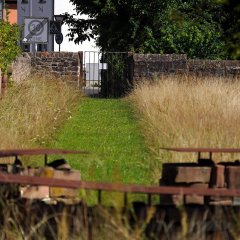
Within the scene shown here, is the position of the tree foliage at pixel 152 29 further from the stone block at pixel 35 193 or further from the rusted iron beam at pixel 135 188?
the rusted iron beam at pixel 135 188

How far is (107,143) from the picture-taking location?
1470 centimetres

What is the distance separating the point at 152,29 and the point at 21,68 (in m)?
10.5

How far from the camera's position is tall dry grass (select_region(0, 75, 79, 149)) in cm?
1333

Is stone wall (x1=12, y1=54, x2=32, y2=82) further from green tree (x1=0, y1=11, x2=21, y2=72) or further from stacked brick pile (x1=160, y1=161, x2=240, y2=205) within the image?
stacked brick pile (x1=160, y1=161, x2=240, y2=205)

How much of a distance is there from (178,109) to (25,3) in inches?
1360

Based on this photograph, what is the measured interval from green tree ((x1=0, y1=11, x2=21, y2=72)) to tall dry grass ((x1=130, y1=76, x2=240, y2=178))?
9.91ft

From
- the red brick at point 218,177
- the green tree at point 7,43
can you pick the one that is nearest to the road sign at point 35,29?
the green tree at point 7,43

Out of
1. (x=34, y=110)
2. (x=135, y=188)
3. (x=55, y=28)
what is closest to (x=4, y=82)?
(x=34, y=110)

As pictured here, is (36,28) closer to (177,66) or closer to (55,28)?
(177,66)

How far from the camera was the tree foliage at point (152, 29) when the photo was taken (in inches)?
1435

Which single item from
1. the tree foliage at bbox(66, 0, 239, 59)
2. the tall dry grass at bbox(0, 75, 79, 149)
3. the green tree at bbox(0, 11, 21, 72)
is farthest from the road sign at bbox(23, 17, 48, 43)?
the tree foliage at bbox(66, 0, 239, 59)

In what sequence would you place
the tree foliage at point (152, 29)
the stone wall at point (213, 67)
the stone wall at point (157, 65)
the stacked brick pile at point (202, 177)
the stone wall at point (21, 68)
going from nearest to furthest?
the stacked brick pile at point (202, 177), the stone wall at point (21, 68), the stone wall at point (213, 67), the stone wall at point (157, 65), the tree foliage at point (152, 29)

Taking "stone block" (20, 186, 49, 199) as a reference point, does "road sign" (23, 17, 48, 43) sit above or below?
above

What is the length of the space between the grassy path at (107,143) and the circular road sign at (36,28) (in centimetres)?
445
